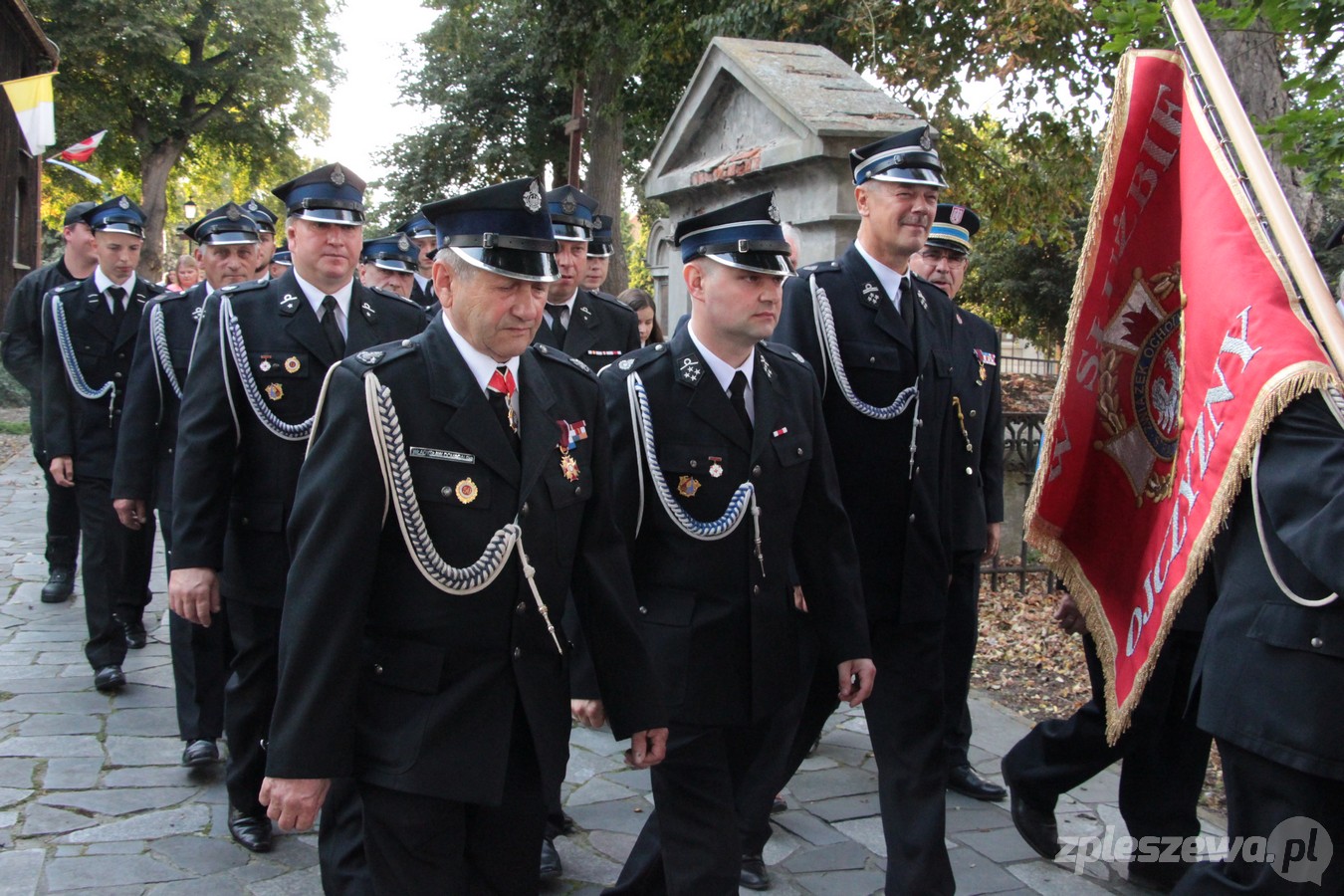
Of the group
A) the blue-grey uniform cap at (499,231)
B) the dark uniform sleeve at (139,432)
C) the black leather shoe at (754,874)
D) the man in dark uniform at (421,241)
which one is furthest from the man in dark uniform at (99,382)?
the blue-grey uniform cap at (499,231)

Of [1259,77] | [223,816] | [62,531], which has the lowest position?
[223,816]

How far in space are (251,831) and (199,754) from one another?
94 cm

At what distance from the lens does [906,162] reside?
4.30m

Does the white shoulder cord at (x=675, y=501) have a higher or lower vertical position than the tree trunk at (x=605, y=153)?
lower

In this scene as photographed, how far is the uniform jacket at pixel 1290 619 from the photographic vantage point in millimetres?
2754

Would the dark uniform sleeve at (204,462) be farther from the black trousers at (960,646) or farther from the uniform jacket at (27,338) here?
the uniform jacket at (27,338)

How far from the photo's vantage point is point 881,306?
14.3ft

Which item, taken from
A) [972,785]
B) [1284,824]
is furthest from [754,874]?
[1284,824]

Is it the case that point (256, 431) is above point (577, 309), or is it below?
below

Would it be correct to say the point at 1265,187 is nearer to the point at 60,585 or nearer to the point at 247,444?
the point at 247,444

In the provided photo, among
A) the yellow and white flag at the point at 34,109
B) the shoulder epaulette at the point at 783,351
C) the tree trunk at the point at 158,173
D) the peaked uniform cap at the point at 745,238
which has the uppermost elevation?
the tree trunk at the point at 158,173

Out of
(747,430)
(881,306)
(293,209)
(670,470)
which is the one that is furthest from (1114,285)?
(293,209)

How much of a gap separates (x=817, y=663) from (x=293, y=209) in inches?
96.0

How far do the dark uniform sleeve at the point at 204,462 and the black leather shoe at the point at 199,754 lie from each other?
4.55 ft
